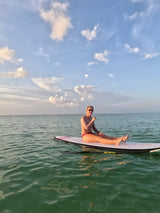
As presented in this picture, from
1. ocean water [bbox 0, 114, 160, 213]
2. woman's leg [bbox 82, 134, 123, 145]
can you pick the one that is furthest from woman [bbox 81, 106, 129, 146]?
ocean water [bbox 0, 114, 160, 213]

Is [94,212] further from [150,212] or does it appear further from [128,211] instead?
[150,212]

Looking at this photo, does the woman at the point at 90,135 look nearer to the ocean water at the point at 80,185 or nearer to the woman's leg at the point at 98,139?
the woman's leg at the point at 98,139

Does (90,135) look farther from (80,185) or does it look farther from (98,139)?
(80,185)

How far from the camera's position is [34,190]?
3600 mm

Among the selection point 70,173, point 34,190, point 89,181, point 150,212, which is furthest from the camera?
point 70,173

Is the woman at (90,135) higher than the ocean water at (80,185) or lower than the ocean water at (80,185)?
higher

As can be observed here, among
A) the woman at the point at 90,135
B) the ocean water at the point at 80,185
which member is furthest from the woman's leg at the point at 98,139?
the ocean water at the point at 80,185

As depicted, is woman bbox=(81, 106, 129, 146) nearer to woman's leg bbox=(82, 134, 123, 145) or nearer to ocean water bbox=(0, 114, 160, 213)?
woman's leg bbox=(82, 134, 123, 145)

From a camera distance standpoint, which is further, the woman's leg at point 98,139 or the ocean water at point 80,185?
the woman's leg at point 98,139

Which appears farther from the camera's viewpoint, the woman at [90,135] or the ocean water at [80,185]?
the woman at [90,135]

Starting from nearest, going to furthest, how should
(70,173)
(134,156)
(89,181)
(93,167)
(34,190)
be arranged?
(34,190) < (89,181) < (70,173) < (93,167) < (134,156)

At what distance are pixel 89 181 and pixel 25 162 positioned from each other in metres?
3.25

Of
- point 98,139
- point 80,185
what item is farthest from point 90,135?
point 80,185

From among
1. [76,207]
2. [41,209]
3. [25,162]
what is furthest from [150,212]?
[25,162]
